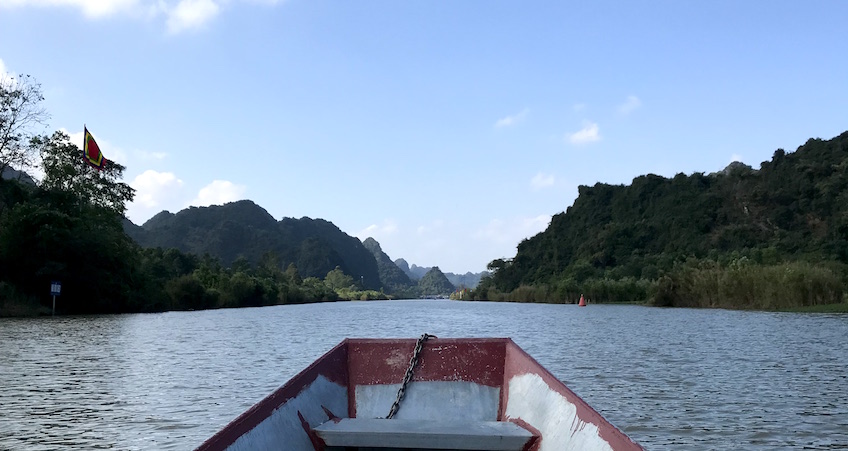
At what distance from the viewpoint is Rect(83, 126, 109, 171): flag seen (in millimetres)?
43688

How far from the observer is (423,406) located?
19.2ft

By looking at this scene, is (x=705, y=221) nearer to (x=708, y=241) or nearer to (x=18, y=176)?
(x=708, y=241)

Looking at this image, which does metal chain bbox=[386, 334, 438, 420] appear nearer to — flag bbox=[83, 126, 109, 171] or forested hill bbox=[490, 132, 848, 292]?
flag bbox=[83, 126, 109, 171]

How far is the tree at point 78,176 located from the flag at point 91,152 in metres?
2.49

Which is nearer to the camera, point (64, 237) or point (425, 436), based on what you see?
point (425, 436)

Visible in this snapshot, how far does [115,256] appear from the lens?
44875 millimetres

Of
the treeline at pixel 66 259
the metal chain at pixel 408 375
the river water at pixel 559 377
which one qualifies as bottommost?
the river water at pixel 559 377

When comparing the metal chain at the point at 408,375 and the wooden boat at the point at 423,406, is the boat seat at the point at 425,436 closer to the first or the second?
the wooden boat at the point at 423,406

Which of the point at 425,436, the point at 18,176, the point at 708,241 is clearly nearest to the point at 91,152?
the point at 18,176

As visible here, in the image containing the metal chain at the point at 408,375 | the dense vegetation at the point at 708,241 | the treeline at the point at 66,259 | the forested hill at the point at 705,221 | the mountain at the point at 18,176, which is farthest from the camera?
the forested hill at the point at 705,221

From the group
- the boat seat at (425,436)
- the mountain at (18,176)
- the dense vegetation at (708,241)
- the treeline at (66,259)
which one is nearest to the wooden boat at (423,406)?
the boat seat at (425,436)

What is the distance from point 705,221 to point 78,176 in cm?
6753

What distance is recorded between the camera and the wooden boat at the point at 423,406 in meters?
4.45

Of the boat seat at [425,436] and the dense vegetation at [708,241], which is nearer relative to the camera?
the boat seat at [425,436]
